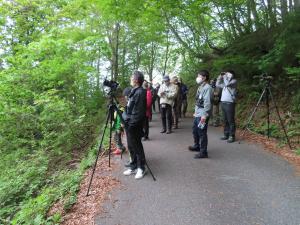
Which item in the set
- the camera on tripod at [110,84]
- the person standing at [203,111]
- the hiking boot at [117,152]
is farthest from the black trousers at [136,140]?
the hiking boot at [117,152]

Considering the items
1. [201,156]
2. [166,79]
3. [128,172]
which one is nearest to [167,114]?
[166,79]

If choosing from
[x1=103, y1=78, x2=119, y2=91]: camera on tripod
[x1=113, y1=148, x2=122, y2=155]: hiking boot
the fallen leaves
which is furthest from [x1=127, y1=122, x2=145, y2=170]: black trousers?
[x1=113, y1=148, x2=122, y2=155]: hiking boot

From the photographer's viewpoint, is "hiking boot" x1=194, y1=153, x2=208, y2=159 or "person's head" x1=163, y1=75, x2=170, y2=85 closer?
"hiking boot" x1=194, y1=153, x2=208, y2=159

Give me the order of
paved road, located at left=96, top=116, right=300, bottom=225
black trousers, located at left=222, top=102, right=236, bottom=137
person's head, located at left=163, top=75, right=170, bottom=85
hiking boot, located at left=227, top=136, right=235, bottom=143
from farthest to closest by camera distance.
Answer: person's head, located at left=163, top=75, right=170, bottom=85 → hiking boot, located at left=227, top=136, right=235, bottom=143 → black trousers, located at left=222, top=102, right=236, bottom=137 → paved road, located at left=96, top=116, right=300, bottom=225

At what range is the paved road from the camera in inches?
176

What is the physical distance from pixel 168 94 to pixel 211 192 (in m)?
5.39

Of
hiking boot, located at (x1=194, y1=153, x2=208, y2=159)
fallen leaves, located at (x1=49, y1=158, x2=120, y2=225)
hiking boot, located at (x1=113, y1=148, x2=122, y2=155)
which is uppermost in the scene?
hiking boot, located at (x1=113, y1=148, x2=122, y2=155)

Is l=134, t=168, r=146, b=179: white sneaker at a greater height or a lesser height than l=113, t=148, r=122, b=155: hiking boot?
lesser

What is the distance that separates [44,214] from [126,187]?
155 cm

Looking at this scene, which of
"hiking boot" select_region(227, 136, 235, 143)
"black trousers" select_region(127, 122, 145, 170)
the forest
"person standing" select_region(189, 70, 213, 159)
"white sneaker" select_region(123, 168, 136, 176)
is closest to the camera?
"black trousers" select_region(127, 122, 145, 170)

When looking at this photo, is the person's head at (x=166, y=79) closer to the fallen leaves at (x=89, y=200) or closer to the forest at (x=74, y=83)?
the forest at (x=74, y=83)

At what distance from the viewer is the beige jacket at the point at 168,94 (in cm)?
1026

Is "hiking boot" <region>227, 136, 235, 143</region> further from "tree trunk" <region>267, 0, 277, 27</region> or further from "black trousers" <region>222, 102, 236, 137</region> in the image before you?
"tree trunk" <region>267, 0, 277, 27</region>

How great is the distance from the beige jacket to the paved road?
2.69 meters
